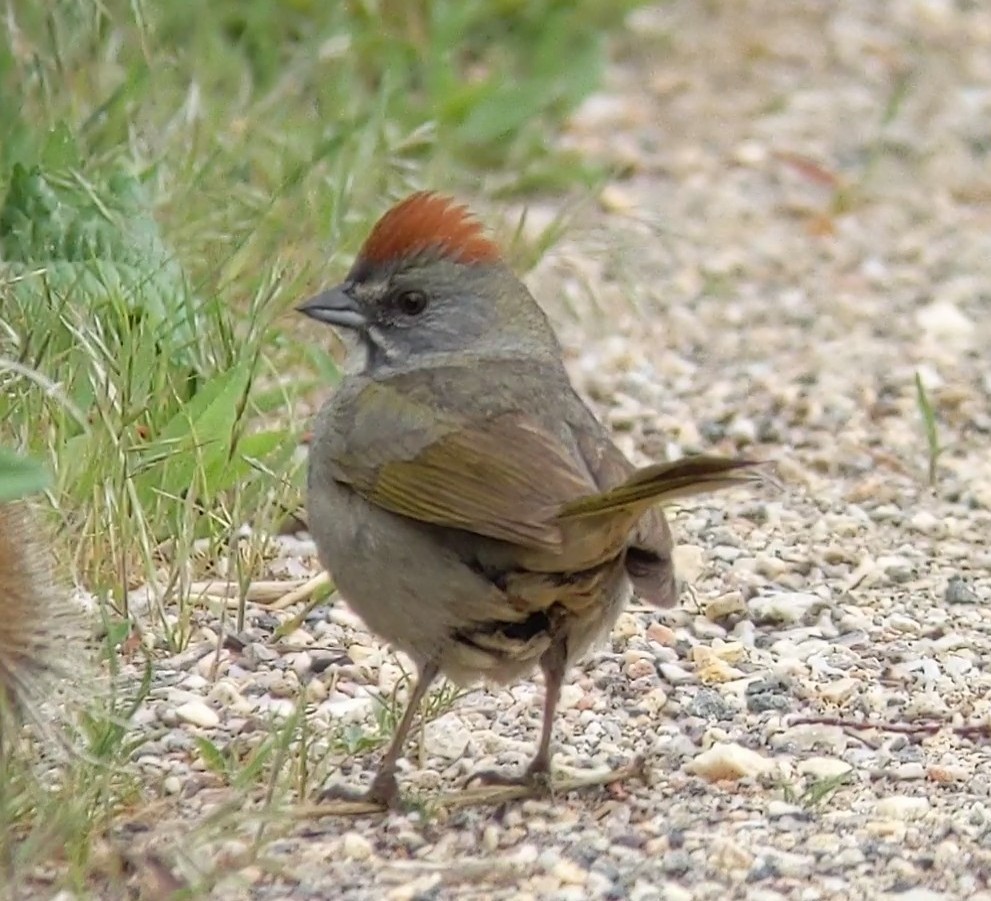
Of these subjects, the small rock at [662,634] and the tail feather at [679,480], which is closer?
the tail feather at [679,480]

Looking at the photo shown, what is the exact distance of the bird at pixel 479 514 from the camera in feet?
12.5

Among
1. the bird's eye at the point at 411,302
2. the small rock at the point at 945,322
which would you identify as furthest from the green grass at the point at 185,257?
the small rock at the point at 945,322

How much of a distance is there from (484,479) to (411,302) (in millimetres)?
714

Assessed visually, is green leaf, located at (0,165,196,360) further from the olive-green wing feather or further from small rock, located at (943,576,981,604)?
small rock, located at (943,576,981,604)

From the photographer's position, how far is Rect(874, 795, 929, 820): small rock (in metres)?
3.86

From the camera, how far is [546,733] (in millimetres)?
4078

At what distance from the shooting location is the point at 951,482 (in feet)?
18.8

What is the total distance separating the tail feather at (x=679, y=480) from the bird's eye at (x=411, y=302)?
38.3 inches

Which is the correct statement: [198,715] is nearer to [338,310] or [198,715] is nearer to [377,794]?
[377,794]

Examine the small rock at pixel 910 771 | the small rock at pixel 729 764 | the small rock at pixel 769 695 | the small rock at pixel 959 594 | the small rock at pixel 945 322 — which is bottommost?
the small rock at pixel 945 322

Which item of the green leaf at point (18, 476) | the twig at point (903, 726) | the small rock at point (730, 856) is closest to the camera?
the green leaf at point (18, 476)

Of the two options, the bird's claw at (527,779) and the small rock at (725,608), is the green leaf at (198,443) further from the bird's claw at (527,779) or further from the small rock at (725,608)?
the small rock at (725,608)


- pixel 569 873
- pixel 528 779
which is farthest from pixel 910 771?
pixel 569 873

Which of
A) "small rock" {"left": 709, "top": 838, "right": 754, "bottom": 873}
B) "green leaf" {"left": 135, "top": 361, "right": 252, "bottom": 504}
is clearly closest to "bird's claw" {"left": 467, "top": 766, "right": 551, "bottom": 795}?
"small rock" {"left": 709, "top": 838, "right": 754, "bottom": 873}
